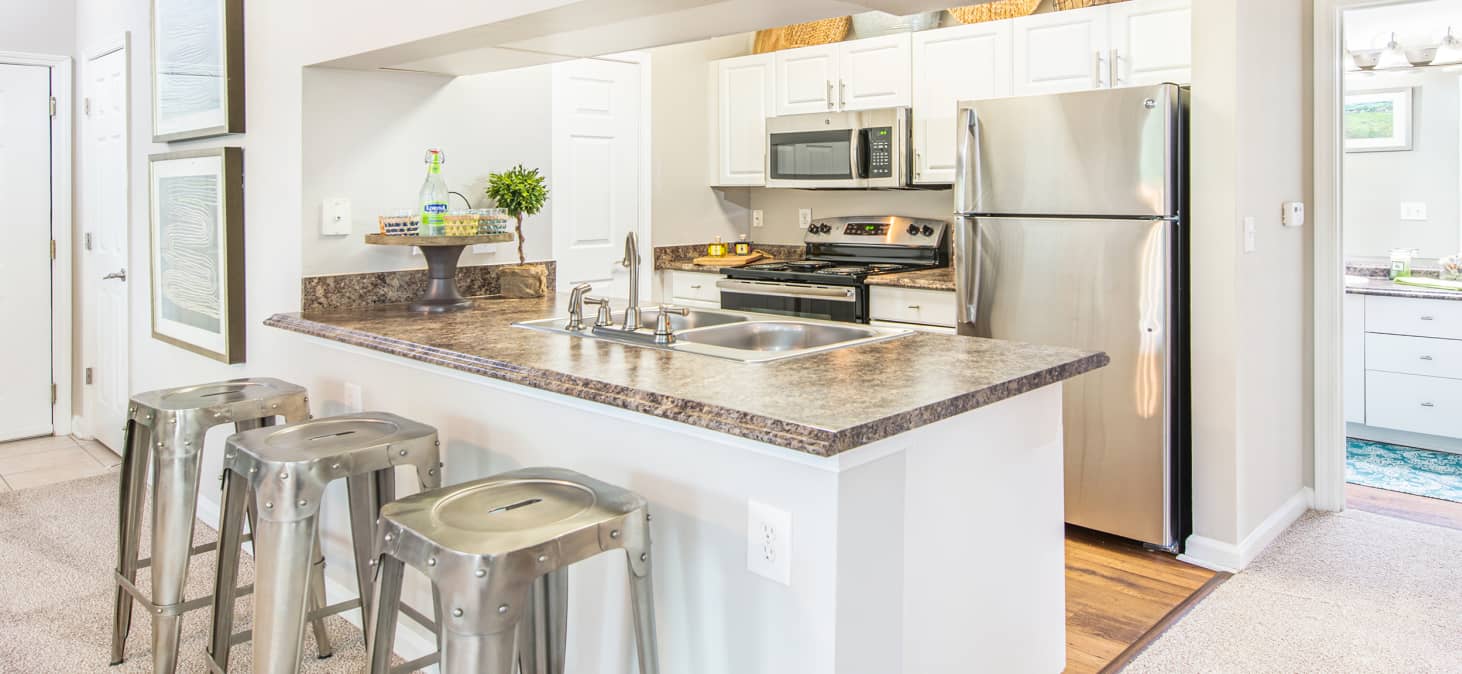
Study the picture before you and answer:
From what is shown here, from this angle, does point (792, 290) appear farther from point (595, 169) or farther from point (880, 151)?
point (595, 169)

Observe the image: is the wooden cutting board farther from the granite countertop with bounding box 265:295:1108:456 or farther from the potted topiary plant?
the granite countertop with bounding box 265:295:1108:456

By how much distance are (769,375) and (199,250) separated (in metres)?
2.34

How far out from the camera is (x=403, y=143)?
2982 mm

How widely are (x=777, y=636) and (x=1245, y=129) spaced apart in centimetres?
235

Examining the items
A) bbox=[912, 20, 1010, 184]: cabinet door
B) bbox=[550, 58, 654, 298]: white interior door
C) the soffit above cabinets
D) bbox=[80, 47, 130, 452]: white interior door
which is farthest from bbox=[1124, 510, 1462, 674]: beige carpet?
bbox=[80, 47, 130, 452]: white interior door

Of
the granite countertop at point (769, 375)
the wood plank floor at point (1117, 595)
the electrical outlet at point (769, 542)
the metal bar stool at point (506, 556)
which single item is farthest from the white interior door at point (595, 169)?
the electrical outlet at point (769, 542)

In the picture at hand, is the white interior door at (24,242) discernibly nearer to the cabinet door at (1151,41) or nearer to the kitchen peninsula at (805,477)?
the kitchen peninsula at (805,477)

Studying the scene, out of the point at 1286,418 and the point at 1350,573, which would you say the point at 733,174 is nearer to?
the point at 1286,418

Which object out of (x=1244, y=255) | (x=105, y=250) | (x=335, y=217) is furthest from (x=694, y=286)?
(x=105, y=250)

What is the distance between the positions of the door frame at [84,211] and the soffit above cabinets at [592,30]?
5.23 feet

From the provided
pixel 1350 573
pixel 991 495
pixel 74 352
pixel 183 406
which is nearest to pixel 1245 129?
pixel 1350 573

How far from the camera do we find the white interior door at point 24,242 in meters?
4.49

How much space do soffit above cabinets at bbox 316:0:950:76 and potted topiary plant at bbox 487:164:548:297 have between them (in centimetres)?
35

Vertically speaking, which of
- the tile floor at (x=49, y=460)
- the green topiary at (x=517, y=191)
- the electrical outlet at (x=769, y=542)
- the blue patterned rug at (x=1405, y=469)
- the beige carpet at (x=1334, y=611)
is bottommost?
the beige carpet at (x=1334, y=611)
